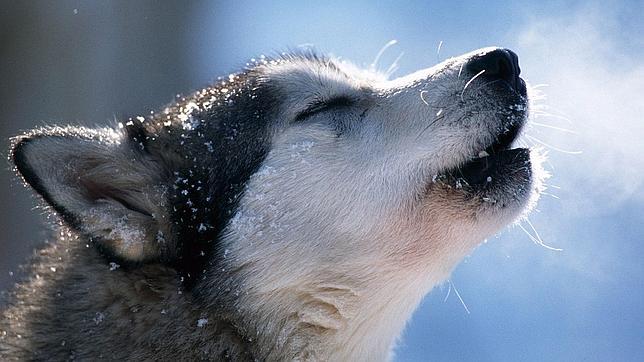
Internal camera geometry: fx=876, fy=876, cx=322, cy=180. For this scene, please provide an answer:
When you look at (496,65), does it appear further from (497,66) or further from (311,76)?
(311,76)

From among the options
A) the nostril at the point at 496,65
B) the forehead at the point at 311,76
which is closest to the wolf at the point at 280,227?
the nostril at the point at 496,65

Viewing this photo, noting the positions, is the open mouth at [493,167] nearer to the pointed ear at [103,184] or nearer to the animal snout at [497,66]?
the animal snout at [497,66]

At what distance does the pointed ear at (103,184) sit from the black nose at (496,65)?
1.11 m

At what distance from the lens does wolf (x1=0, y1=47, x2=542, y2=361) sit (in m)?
2.73

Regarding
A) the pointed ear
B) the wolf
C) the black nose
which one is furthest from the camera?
the black nose

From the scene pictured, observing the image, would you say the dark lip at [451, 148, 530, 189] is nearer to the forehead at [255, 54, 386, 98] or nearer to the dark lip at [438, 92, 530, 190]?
the dark lip at [438, 92, 530, 190]

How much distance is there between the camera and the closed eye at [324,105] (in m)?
3.07

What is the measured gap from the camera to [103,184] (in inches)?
111

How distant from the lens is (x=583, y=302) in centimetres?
Result: 491

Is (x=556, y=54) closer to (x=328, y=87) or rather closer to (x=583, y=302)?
(x=583, y=302)

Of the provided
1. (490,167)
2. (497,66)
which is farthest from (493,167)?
(497,66)

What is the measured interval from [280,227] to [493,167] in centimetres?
72

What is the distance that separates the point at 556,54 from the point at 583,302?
1411 mm

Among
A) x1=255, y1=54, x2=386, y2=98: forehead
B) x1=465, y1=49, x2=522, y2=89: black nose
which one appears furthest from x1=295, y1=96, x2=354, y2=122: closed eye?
x1=465, y1=49, x2=522, y2=89: black nose
